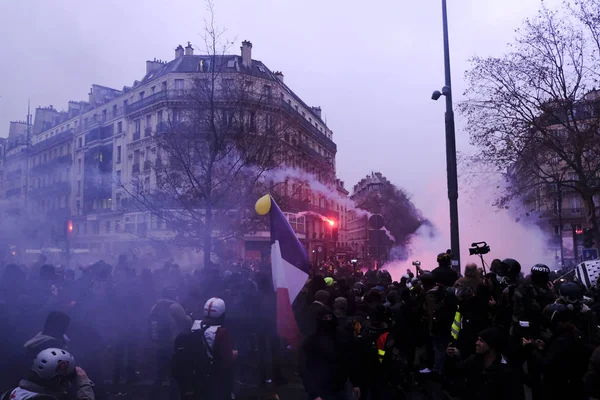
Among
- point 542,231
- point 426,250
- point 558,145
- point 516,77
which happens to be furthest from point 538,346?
point 542,231

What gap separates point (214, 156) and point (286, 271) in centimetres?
600

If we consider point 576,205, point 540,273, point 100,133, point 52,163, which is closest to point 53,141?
point 52,163

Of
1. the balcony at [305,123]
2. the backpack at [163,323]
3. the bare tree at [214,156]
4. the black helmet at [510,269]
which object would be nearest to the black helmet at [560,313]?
the black helmet at [510,269]

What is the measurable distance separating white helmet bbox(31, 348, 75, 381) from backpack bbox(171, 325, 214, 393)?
56.0 inches

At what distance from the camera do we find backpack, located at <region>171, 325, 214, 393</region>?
4.36 metres

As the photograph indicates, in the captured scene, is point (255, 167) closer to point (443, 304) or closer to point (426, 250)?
point (443, 304)

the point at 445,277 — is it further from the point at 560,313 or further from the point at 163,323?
the point at 163,323

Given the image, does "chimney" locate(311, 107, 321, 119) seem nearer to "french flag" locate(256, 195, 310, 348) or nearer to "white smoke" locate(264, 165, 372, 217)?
"white smoke" locate(264, 165, 372, 217)

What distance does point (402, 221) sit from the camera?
2414 inches

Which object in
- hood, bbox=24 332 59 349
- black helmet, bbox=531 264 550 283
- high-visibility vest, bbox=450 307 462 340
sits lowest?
high-visibility vest, bbox=450 307 462 340

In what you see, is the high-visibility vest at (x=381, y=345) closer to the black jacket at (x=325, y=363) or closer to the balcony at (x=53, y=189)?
the black jacket at (x=325, y=363)

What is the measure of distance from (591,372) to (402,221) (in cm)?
5892

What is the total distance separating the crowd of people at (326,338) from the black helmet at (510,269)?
2 cm

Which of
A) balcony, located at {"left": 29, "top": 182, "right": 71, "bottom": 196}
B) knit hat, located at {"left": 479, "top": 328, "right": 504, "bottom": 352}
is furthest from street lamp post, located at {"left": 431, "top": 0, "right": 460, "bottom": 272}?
balcony, located at {"left": 29, "top": 182, "right": 71, "bottom": 196}
